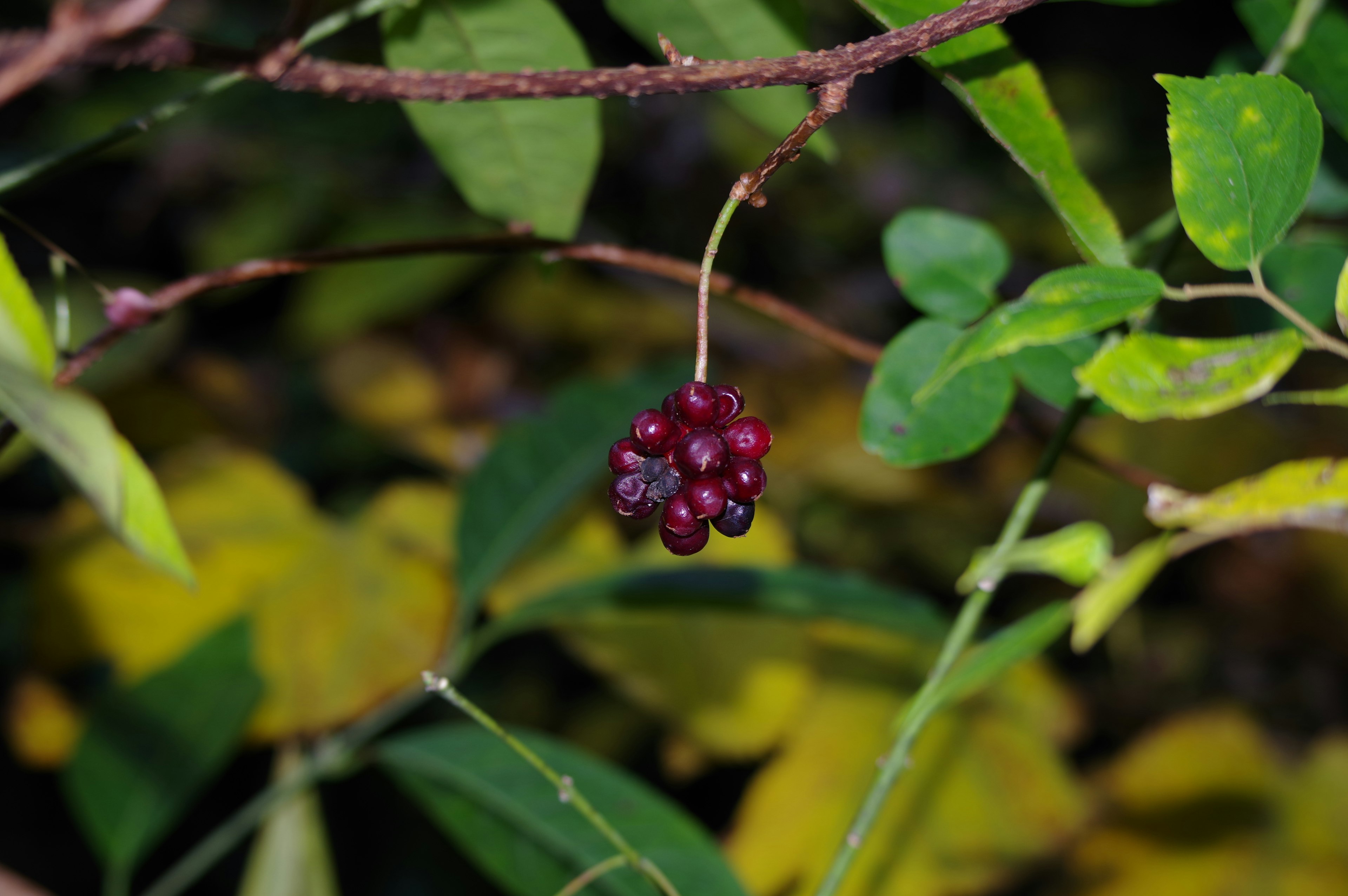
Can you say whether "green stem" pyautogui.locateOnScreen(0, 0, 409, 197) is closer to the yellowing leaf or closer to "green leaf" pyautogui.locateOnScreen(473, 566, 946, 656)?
"green leaf" pyautogui.locateOnScreen(473, 566, 946, 656)

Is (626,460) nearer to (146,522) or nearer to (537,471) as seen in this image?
(146,522)

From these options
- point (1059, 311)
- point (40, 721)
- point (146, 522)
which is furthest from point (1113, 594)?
point (40, 721)

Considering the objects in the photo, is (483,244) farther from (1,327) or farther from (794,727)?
(794,727)

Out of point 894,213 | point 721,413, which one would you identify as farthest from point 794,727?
point 894,213

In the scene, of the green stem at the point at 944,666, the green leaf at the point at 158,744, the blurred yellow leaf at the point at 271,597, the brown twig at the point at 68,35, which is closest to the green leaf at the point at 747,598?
the blurred yellow leaf at the point at 271,597

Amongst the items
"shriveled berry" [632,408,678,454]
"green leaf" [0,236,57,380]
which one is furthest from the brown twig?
"shriveled berry" [632,408,678,454]

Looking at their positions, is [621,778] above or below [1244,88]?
below

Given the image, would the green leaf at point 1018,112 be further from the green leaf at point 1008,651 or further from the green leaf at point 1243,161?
the green leaf at point 1008,651
